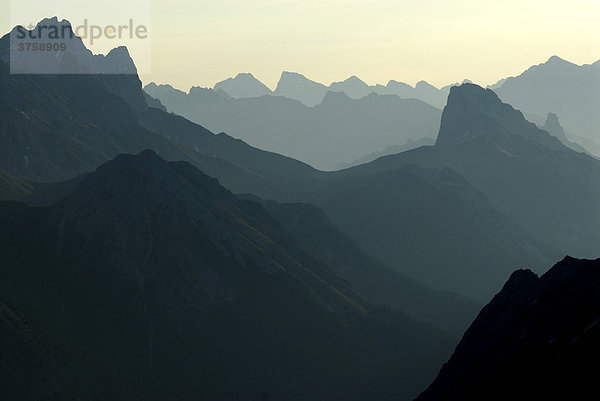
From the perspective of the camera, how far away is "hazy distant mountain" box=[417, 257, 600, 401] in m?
83.1

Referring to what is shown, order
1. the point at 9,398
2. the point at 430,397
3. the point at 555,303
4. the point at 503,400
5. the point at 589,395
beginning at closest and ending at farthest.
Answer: the point at 589,395
the point at 503,400
the point at 555,303
the point at 430,397
the point at 9,398

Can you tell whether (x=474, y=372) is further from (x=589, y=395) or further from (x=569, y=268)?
(x=589, y=395)

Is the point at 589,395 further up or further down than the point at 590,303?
further down

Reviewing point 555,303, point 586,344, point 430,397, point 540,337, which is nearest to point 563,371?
point 586,344

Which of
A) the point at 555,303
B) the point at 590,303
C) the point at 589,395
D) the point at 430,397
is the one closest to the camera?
the point at 589,395

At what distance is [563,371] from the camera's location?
8331cm

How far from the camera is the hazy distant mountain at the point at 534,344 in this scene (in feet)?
273

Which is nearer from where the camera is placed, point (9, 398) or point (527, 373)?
point (527, 373)

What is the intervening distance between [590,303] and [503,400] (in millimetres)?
16220

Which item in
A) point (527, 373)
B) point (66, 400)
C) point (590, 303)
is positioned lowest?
point (66, 400)

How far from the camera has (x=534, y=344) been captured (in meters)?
98.6

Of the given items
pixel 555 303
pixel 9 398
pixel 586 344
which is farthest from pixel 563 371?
pixel 9 398

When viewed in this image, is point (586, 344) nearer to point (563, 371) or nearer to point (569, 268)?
point (563, 371)

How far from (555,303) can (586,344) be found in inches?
866
